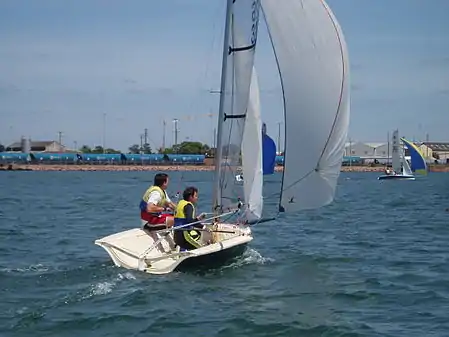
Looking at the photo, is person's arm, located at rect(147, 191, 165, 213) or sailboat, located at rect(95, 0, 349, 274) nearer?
sailboat, located at rect(95, 0, 349, 274)

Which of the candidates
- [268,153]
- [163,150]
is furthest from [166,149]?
[268,153]

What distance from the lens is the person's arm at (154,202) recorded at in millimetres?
15336

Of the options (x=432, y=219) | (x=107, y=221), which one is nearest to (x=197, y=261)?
Result: (x=107, y=221)

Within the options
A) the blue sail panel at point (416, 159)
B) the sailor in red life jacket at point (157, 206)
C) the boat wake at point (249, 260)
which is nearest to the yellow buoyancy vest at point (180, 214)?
the sailor in red life jacket at point (157, 206)

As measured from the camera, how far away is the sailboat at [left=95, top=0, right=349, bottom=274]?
558 inches

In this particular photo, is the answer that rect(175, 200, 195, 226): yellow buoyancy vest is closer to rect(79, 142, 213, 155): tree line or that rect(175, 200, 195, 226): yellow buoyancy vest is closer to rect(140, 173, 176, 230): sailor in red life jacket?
rect(140, 173, 176, 230): sailor in red life jacket

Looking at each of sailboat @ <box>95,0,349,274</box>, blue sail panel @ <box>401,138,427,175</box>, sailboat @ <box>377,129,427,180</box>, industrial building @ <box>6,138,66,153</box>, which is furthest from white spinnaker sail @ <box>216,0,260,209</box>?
industrial building @ <box>6,138,66,153</box>

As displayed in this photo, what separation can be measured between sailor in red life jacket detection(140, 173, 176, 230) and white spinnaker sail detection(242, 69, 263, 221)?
5.83 ft

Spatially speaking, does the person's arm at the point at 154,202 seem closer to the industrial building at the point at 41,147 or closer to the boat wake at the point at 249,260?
the boat wake at the point at 249,260

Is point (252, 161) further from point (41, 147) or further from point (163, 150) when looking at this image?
point (41, 147)

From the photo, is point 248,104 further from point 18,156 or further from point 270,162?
point 18,156

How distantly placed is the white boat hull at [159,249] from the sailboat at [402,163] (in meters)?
70.3

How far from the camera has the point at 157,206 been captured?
606 inches

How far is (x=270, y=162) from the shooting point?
74.6 ft
